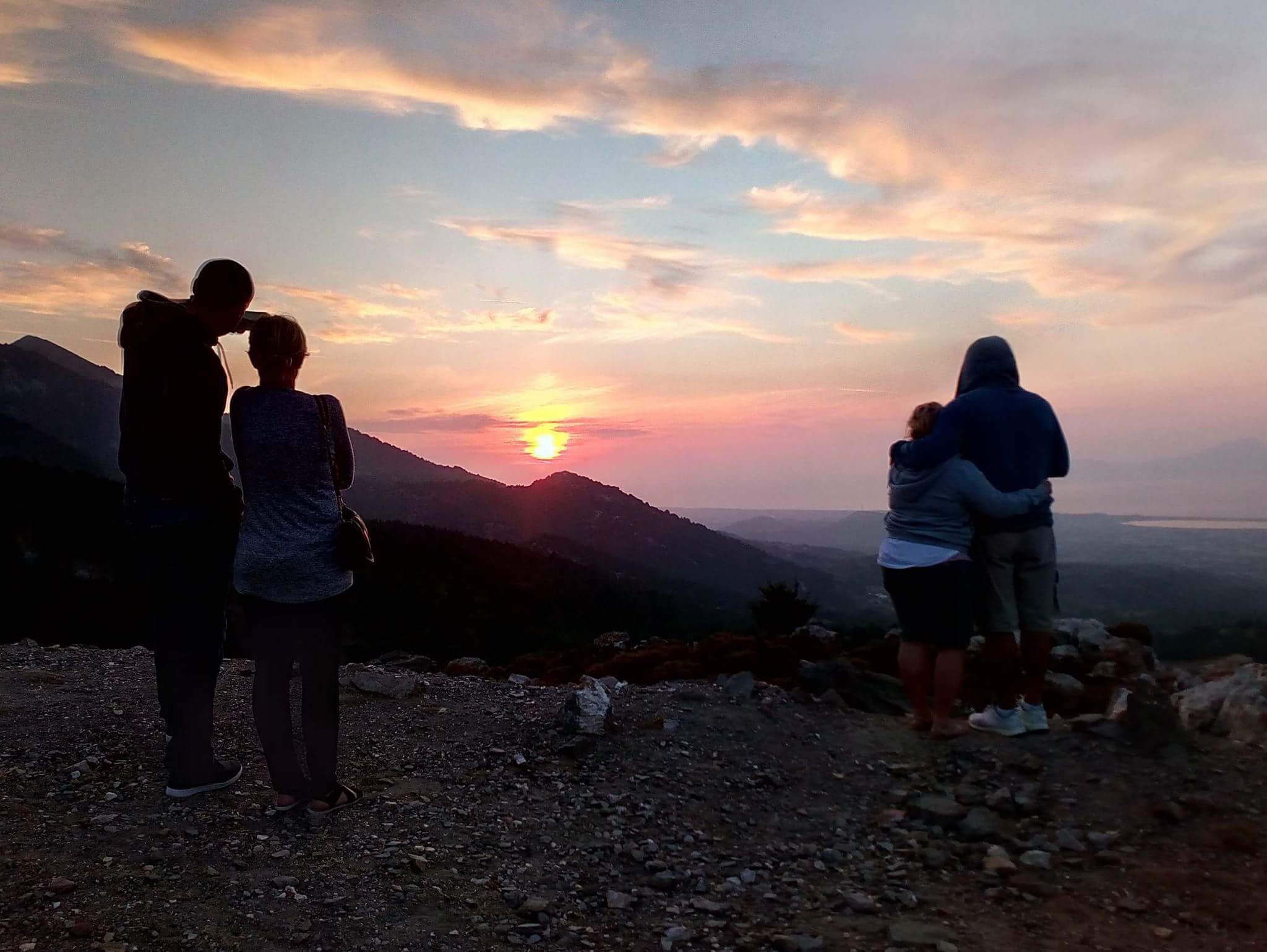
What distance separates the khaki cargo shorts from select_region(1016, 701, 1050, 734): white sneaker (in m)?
0.66

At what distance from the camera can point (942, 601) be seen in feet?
18.1

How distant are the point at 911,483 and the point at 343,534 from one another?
370 centimetres

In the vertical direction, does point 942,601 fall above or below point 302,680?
above

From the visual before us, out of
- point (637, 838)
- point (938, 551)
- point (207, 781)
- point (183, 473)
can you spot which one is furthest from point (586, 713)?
point (183, 473)

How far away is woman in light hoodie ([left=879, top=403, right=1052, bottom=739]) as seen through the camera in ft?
18.0

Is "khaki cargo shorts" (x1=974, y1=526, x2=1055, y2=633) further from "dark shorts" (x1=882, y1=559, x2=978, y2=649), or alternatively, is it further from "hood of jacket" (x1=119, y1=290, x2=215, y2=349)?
"hood of jacket" (x1=119, y1=290, x2=215, y2=349)

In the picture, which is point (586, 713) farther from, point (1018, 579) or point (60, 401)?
point (60, 401)

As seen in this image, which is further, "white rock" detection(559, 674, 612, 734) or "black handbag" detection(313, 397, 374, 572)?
"white rock" detection(559, 674, 612, 734)

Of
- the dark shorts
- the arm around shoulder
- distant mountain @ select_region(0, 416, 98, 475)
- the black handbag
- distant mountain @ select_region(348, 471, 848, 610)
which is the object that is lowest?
distant mountain @ select_region(348, 471, 848, 610)

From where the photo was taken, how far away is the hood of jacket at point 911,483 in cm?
554

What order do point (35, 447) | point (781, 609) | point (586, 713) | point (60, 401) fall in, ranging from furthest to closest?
point (60, 401)
point (35, 447)
point (781, 609)
point (586, 713)

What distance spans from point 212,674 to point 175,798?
722 millimetres

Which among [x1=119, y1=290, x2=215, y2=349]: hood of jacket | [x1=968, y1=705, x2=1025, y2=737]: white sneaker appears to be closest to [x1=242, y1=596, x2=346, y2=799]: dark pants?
[x1=119, y1=290, x2=215, y2=349]: hood of jacket

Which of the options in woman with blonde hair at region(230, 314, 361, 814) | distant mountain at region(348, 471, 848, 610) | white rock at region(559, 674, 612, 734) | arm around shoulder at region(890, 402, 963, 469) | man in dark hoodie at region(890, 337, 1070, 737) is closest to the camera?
woman with blonde hair at region(230, 314, 361, 814)
